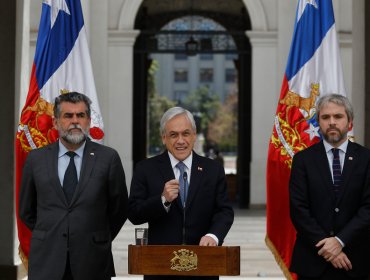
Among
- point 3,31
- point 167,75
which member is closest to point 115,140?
point 3,31

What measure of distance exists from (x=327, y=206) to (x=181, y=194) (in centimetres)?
94

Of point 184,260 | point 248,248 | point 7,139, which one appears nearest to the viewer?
point 184,260

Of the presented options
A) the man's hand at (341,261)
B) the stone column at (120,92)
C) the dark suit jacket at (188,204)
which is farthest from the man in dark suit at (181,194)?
the stone column at (120,92)

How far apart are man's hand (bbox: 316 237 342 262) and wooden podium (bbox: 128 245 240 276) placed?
668mm

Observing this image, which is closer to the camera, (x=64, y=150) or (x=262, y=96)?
(x=64, y=150)

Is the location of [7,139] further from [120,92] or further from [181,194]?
[120,92]

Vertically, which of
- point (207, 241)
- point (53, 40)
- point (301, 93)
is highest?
point (53, 40)

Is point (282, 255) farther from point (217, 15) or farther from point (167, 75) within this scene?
point (167, 75)

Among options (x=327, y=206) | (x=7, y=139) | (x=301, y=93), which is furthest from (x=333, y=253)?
(x=7, y=139)

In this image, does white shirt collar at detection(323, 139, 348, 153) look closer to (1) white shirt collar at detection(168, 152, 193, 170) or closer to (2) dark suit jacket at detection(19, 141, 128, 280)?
(1) white shirt collar at detection(168, 152, 193, 170)

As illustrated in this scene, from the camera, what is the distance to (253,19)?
56.2ft

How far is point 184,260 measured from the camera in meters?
4.14

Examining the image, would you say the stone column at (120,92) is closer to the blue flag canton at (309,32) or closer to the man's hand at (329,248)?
the blue flag canton at (309,32)

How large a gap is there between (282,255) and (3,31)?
12.7 feet
